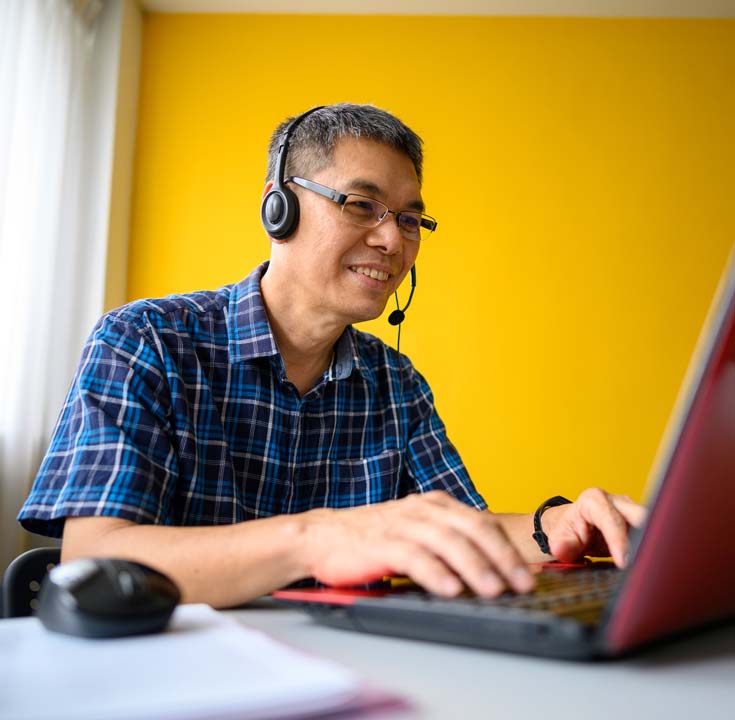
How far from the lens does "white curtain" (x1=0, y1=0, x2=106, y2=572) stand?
2.46m

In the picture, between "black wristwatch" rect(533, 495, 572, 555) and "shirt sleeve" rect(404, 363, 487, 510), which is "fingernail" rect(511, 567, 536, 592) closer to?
"black wristwatch" rect(533, 495, 572, 555)

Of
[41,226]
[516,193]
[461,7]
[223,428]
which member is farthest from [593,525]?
[461,7]

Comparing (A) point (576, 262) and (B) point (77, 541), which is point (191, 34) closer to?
(A) point (576, 262)

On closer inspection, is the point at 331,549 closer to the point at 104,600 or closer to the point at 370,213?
the point at 104,600

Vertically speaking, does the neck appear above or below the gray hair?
below

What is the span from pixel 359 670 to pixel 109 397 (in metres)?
0.67

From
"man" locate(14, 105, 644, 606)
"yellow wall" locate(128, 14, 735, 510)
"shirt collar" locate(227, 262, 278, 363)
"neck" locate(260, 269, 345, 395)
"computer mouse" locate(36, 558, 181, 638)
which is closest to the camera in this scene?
"computer mouse" locate(36, 558, 181, 638)

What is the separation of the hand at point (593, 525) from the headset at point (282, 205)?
0.70 metres

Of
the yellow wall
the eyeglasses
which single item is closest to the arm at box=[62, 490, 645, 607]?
the eyeglasses

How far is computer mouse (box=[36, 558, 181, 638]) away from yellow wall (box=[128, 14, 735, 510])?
102 inches

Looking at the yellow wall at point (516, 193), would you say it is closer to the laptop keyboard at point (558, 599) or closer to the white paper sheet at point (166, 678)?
the laptop keyboard at point (558, 599)

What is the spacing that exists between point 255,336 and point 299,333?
0.49 ft

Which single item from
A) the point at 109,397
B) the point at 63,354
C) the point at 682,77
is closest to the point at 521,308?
the point at 682,77

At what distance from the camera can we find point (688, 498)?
443 mm
